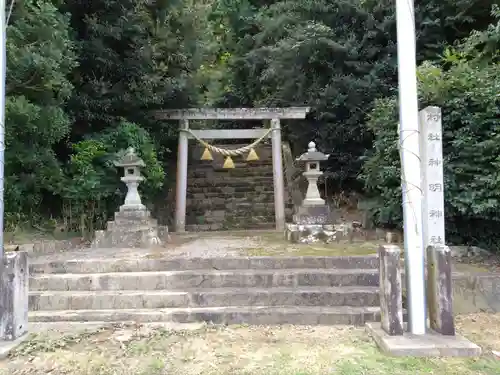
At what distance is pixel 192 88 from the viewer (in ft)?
36.4

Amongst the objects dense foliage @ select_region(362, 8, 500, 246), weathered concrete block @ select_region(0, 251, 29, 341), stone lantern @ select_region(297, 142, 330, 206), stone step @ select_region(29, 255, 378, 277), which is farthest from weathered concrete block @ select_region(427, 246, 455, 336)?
weathered concrete block @ select_region(0, 251, 29, 341)

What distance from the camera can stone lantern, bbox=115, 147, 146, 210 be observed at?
23.8ft

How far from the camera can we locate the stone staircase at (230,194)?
1041 centimetres

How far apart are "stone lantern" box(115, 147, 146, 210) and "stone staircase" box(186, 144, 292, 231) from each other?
273 cm

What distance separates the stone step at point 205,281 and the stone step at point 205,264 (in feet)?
0.86

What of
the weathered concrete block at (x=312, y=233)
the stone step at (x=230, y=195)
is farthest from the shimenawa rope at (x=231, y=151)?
the weathered concrete block at (x=312, y=233)

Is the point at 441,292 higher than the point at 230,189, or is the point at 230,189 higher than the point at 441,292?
the point at 230,189

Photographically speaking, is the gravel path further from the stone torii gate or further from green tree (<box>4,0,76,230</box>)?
the stone torii gate

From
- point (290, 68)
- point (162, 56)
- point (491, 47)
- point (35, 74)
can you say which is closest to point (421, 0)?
point (491, 47)

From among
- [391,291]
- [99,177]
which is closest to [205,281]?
[391,291]

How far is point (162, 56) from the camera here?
390 inches

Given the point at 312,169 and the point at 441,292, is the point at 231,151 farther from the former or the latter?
the point at 441,292

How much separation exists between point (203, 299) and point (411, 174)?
105 inches

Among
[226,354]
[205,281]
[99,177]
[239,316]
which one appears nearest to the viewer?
[226,354]
